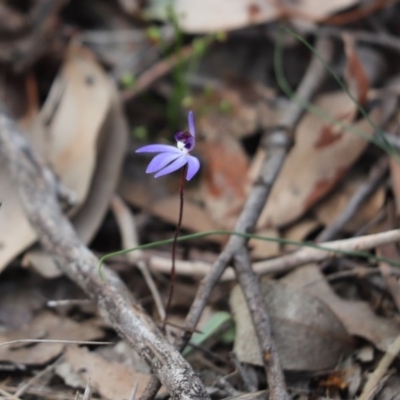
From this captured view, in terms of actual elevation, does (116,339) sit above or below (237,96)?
below

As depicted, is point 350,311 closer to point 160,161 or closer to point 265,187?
point 265,187

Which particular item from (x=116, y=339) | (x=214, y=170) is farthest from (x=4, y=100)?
(x=116, y=339)

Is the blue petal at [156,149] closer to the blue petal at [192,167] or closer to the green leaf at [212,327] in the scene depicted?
the blue petal at [192,167]

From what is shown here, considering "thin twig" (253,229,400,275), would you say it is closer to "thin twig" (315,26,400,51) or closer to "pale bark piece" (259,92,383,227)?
"pale bark piece" (259,92,383,227)

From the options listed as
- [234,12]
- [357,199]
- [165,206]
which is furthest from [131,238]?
[234,12]

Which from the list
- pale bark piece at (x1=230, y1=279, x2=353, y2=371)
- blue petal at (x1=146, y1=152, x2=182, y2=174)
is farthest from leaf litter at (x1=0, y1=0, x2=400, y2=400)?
blue petal at (x1=146, y1=152, x2=182, y2=174)

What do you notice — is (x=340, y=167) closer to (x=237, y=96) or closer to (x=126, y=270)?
(x=237, y=96)
